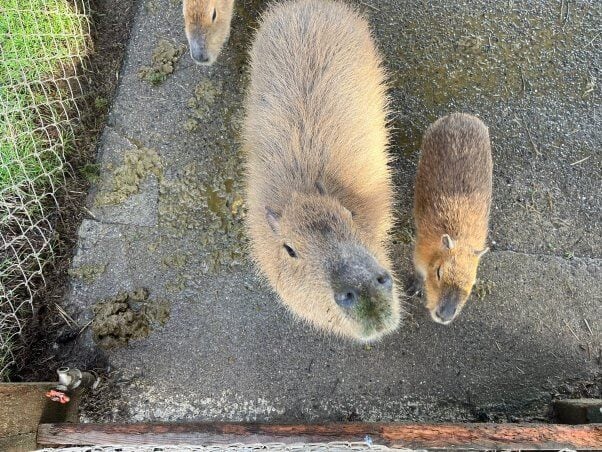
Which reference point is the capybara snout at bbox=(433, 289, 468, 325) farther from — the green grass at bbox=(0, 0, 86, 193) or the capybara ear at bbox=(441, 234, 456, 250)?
the green grass at bbox=(0, 0, 86, 193)

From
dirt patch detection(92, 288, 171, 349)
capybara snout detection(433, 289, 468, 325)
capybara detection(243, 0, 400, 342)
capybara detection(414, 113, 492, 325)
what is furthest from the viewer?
dirt patch detection(92, 288, 171, 349)

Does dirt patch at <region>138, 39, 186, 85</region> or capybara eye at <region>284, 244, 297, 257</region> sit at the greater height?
dirt patch at <region>138, 39, 186, 85</region>

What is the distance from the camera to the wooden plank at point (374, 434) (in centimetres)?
240

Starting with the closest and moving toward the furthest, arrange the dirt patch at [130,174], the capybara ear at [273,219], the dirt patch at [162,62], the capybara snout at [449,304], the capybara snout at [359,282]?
the capybara snout at [359,282] → the capybara ear at [273,219] → the capybara snout at [449,304] → the dirt patch at [130,174] → the dirt patch at [162,62]

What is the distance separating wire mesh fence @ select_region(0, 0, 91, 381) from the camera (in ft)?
10.9

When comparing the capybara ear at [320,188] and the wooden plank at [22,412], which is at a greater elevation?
the capybara ear at [320,188]

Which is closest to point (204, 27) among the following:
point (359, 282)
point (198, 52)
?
point (198, 52)

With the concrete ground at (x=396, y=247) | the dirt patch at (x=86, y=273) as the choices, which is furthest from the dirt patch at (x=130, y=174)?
the dirt patch at (x=86, y=273)

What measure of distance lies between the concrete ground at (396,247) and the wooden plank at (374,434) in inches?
30.0

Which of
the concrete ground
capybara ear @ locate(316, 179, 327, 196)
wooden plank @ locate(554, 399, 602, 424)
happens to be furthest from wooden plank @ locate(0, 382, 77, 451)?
wooden plank @ locate(554, 399, 602, 424)

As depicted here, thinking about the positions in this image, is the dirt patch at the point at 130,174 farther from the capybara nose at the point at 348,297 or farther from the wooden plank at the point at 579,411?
the wooden plank at the point at 579,411

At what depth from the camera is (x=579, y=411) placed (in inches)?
112

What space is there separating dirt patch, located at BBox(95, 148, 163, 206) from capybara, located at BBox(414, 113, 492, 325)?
6.34 feet

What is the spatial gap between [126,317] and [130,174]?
1.04 meters
